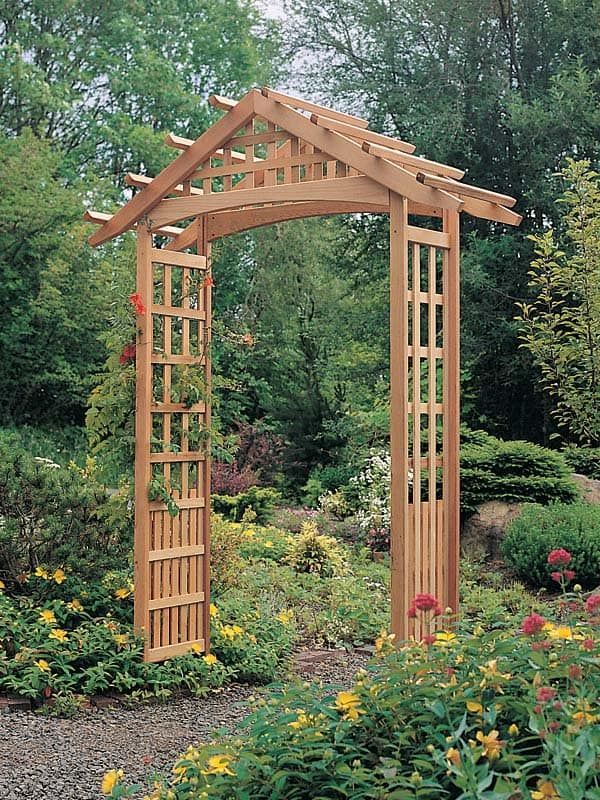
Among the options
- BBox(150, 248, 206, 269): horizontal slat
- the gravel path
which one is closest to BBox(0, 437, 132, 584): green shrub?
the gravel path

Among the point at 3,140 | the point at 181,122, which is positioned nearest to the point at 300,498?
the point at 3,140

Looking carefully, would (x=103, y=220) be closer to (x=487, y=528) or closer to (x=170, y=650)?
(x=170, y=650)

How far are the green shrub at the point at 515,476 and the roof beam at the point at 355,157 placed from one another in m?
4.32

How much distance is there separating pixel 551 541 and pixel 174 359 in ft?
10.8

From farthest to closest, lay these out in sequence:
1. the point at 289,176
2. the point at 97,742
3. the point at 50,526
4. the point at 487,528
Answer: the point at 487,528
the point at 50,526
the point at 289,176
the point at 97,742

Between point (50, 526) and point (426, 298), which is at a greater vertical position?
point (426, 298)

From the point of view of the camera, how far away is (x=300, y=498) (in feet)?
35.6

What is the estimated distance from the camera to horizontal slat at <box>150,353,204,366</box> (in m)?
5.01

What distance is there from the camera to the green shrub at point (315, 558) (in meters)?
7.39

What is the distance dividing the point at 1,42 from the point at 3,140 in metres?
2.92

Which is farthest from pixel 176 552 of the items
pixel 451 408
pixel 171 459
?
pixel 451 408

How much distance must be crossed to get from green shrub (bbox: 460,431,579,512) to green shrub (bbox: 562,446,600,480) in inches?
29.1

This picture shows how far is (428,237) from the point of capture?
4457 mm

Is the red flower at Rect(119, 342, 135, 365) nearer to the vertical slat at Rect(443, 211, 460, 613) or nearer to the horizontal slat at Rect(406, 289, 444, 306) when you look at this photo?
the horizontal slat at Rect(406, 289, 444, 306)
